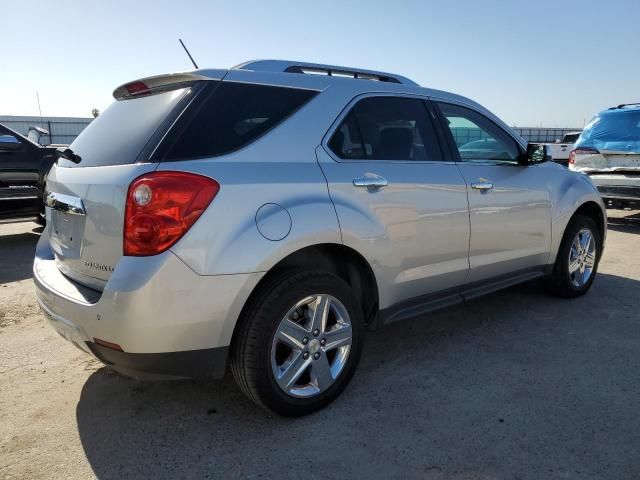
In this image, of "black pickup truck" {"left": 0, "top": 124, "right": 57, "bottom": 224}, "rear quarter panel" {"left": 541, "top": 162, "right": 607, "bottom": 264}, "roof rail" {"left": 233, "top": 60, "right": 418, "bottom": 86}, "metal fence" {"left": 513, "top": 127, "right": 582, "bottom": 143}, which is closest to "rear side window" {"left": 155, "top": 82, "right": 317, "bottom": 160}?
"roof rail" {"left": 233, "top": 60, "right": 418, "bottom": 86}

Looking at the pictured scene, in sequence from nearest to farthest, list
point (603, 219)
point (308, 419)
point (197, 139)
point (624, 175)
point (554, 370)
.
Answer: point (197, 139)
point (308, 419)
point (554, 370)
point (603, 219)
point (624, 175)

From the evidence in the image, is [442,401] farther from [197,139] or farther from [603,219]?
[603,219]

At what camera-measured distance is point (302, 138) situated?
278cm

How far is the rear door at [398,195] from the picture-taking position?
2.90 m

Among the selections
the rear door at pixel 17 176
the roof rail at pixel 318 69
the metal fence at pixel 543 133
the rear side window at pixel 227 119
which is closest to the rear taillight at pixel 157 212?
the rear side window at pixel 227 119

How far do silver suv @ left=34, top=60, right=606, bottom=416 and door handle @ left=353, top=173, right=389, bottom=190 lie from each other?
0.04 ft

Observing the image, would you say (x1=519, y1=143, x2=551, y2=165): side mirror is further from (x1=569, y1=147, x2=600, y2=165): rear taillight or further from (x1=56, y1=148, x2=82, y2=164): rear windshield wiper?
(x1=569, y1=147, x2=600, y2=165): rear taillight

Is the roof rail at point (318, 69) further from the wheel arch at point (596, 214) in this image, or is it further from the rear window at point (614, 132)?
the rear window at point (614, 132)

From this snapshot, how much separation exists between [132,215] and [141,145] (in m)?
0.39

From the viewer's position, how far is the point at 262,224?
8.09ft

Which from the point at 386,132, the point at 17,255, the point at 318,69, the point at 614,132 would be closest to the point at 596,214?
the point at 386,132

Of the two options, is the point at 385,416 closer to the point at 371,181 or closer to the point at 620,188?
the point at 371,181

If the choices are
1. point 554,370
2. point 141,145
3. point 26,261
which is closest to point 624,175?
point 554,370

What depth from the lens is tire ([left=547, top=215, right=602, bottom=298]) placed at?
15.1ft
